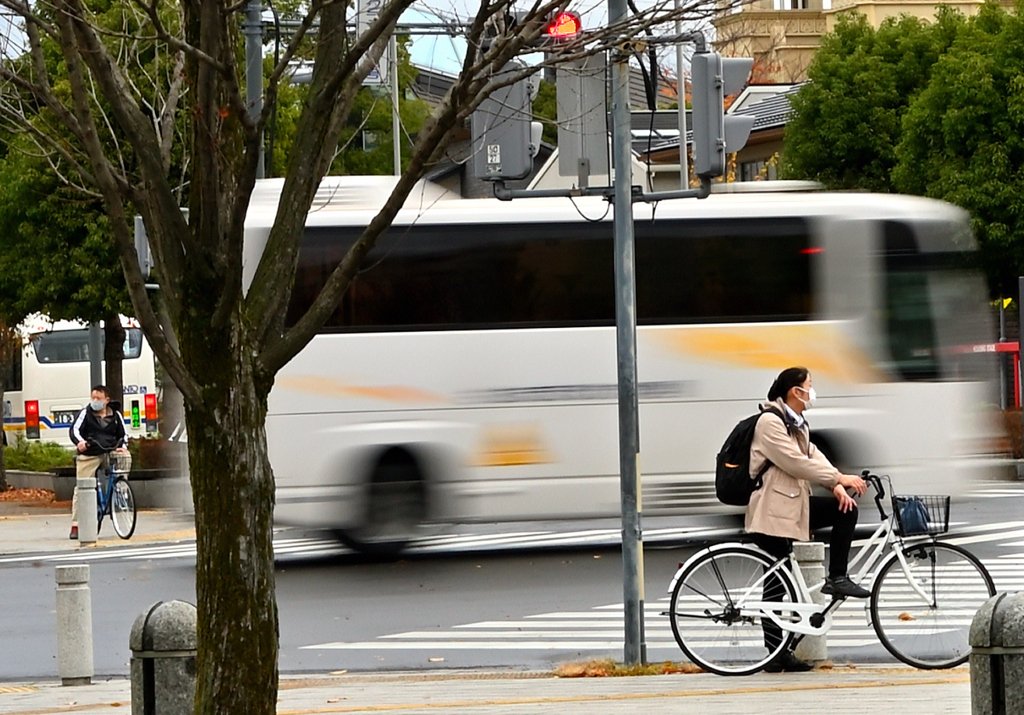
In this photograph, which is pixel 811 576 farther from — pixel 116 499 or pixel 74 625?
pixel 116 499

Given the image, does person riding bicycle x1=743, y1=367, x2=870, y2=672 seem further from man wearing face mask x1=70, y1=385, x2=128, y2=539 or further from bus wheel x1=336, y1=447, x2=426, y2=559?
man wearing face mask x1=70, y1=385, x2=128, y2=539

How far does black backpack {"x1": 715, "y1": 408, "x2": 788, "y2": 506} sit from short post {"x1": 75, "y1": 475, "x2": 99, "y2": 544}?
11604 millimetres

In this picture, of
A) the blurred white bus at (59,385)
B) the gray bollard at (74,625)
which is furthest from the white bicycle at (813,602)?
the blurred white bus at (59,385)

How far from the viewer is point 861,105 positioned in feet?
140

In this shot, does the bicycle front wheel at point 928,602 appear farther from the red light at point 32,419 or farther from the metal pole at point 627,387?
the red light at point 32,419

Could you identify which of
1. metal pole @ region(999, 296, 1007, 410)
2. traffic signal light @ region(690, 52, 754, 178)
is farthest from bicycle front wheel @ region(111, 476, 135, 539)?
metal pole @ region(999, 296, 1007, 410)

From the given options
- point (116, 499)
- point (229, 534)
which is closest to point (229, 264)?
point (229, 534)

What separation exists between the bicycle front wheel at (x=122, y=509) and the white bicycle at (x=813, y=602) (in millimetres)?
12681

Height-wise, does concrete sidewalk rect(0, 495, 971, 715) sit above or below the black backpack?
below

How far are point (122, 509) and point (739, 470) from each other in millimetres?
12884

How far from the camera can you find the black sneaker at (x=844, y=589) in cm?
1041

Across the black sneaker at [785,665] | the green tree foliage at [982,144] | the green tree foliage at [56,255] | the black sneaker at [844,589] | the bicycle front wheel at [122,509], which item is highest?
the green tree foliage at [982,144]

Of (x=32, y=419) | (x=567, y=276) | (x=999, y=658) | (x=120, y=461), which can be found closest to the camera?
(x=999, y=658)

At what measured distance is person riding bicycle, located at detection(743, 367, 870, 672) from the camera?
10.4m
